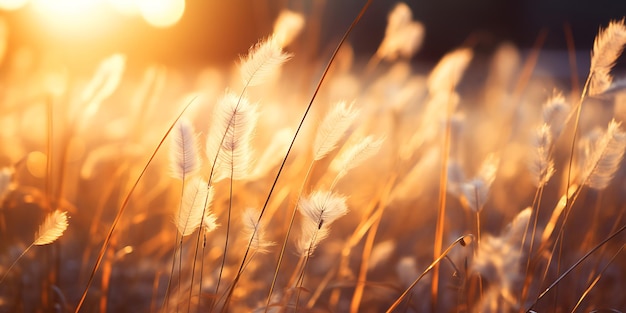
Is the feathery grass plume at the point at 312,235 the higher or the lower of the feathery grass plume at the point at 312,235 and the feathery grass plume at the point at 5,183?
the lower

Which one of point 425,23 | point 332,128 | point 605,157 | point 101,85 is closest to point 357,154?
point 332,128

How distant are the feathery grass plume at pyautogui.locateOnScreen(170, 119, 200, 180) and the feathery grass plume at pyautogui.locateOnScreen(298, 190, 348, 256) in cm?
15

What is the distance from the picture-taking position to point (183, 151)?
2.58 feet

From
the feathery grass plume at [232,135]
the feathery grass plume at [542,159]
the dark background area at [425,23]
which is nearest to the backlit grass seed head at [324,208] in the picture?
the feathery grass plume at [232,135]

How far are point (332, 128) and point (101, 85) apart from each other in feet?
1.42

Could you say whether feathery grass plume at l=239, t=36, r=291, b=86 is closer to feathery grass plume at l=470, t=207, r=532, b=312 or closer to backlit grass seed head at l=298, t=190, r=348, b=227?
backlit grass seed head at l=298, t=190, r=348, b=227

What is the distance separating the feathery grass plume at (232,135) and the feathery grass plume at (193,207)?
3cm

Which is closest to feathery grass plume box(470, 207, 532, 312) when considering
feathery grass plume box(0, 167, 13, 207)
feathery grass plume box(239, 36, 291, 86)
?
feathery grass plume box(239, 36, 291, 86)

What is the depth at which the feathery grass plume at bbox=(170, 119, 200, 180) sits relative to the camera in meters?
0.78

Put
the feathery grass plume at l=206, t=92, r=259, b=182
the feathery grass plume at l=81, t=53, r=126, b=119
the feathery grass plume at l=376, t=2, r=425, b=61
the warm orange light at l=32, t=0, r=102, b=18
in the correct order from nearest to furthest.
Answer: the feathery grass plume at l=206, t=92, r=259, b=182
the feathery grass plume at l=81, t=53, r=126, b=119
the feathery grass plume at l=376, t=2, r=425, b=61
the warm orange light at l=32, t=0, r=102, b=18

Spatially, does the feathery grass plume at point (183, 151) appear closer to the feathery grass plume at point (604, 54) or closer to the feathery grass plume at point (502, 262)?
the feathery grass plume at point (502, 262)

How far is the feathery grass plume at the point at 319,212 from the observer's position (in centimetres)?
75

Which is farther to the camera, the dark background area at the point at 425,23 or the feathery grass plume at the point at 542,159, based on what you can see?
the dark background area at the point at 425,23

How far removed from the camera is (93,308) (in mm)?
1188
